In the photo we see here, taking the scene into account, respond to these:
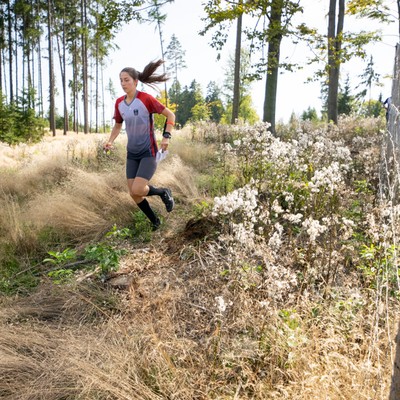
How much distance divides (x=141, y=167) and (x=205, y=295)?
7.24ft

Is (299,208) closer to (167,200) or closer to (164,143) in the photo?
→ (167,200)

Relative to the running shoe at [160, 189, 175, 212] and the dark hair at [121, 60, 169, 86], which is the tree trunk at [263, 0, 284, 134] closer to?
the dark hair at [121, 60, 169, 86]

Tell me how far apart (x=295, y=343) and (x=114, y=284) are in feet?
6.88

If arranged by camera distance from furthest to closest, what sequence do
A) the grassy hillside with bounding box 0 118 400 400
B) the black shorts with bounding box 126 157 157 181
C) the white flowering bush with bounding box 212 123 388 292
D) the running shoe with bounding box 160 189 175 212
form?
the running shoe with bounding box 160 189 175 212 → the black shorts with bounding box 126 157 157 181 → the white flowering bush with bounding box 212 123 388 292 → the grassy hillside with bounding box 0 118 400 400

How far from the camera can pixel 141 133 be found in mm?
4832

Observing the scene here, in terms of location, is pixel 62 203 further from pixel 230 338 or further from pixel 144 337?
pixel 230 338

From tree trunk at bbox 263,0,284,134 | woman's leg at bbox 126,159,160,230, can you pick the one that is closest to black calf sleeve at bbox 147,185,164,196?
woman's leg at bbox 126,159,160,230

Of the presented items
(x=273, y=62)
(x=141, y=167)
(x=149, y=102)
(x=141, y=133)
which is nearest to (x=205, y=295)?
(x=141, y=167)

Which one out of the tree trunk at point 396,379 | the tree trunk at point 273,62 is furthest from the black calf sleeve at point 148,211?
the tree trunk at point 273,62

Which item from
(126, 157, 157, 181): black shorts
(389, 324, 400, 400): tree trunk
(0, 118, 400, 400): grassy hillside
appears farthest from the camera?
(126, 157, 157, 181): black shorts

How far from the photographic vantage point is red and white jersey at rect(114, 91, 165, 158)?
4.79 meters

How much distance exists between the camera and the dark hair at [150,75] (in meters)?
4.76

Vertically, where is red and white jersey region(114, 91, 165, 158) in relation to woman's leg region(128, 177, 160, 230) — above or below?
above

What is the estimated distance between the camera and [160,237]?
4.71 meters
